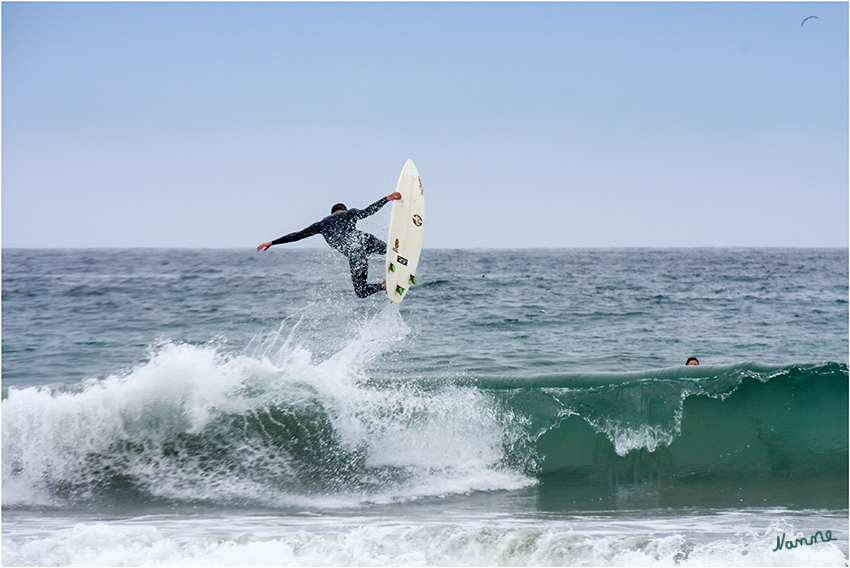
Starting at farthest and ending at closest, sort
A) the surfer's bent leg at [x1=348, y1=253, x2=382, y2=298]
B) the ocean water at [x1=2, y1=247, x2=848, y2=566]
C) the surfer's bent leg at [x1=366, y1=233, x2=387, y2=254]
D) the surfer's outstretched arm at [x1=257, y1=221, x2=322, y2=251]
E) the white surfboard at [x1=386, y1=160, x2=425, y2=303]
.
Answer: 1. the white surfboard at [x1=386, y1=160, x2=425, y2=303]
2. the surfer's bent leg at [x1=366, y1=233, x2=387, y2=254]
3. the surfer's bent leg at [x1=348, y1=253, x2=382, y2=298]
4. the surfer's outstretched arm at [x1=257, y1=221, x2=322, y2=251]
5. the ocean water at [x1=2, y1=247, x2=848, y2=566]

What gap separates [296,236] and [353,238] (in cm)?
98

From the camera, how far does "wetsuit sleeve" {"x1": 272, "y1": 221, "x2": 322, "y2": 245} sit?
7.31 m

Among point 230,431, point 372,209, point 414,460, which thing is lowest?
point 414,460

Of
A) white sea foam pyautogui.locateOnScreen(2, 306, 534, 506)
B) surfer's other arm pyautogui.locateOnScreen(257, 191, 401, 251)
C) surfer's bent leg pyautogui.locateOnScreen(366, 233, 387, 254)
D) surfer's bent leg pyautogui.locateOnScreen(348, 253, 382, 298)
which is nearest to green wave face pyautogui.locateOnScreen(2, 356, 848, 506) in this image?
white sea foam pyautogui.locateOnScreen(2, 306, 534, 506)

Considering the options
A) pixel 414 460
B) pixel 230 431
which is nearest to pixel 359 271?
pixel 414 460

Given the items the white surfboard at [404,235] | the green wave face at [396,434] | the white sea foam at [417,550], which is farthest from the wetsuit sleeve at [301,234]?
the white sea foam at [417,550]

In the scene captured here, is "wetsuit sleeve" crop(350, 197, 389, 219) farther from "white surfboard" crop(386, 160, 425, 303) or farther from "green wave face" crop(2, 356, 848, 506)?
"green wave face" crop(2, 356, 848, 506)

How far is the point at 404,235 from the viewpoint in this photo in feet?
28.2

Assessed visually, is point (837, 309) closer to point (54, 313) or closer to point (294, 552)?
point (294, 552)

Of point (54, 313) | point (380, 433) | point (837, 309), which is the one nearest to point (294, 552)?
point (380, 433)

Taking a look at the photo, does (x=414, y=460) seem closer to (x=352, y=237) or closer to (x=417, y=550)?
(x=417, y=550)

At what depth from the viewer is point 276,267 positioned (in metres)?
35.3

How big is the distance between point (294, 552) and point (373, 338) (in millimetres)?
4443

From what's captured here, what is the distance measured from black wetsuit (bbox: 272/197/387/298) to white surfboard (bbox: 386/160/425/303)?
194 mm
